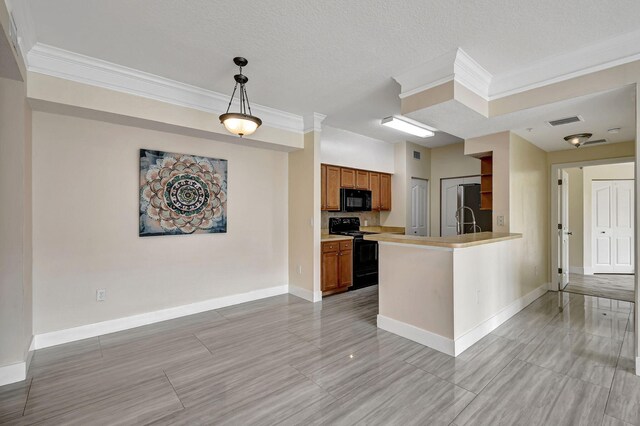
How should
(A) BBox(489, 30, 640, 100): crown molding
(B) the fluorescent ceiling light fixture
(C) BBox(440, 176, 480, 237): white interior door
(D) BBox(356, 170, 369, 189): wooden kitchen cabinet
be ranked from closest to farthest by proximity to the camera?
(A) BBox(489, 30, 640, 100): crown molding
(B) the fluorescent ceiling light fixture
(D) BBox(356, 170, 369, 189): wooden kitchen cabinet
(C) BBox(440, 176, 480, 237): white interior door

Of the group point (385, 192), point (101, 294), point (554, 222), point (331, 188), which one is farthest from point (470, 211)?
point (101, 294)

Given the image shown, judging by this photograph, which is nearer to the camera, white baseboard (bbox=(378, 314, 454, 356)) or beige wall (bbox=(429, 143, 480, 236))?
white baseboard (bbox=(378, 314, 454, 356))

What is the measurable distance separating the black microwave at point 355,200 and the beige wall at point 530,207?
254 cm

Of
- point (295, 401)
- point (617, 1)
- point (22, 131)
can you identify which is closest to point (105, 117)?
point (22, 131)

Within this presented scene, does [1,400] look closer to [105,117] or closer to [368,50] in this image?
[105,117]

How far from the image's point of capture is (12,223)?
7.72 ft

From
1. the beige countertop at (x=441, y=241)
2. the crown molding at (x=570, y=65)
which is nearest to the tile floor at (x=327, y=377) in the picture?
the beige countertop at (x=441, y=241)

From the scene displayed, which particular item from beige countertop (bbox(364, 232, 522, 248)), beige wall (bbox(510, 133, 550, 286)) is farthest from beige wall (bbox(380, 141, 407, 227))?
beige countertop (bbox(364, 232, 522, 248))

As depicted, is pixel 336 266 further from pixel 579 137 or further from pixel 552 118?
pixel 579 137

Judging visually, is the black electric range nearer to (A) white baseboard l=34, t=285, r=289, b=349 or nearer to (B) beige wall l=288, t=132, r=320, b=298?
(B) beige wall l=288, t=132, r=320, b=298

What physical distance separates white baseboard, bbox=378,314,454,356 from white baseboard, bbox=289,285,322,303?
1.31 m

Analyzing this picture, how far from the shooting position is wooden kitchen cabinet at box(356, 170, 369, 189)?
571 centimetres

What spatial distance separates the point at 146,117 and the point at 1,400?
2657 mm

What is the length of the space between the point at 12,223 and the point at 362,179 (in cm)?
482
